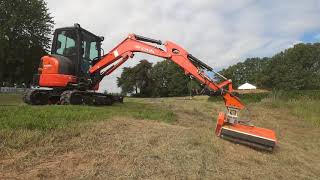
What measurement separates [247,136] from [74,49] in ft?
27.0

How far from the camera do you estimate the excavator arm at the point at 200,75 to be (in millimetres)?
11289

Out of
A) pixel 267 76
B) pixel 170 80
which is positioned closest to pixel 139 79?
pixel 170 80

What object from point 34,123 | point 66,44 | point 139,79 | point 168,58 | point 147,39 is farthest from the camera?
point 139,79

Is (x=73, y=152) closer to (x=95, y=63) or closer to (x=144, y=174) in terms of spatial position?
(x=144, y=174)

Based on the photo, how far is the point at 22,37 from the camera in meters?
54.9

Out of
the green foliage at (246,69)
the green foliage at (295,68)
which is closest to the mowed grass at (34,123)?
the green foliage at (295,68)

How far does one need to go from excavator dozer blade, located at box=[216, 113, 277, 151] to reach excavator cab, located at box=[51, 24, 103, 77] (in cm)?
689

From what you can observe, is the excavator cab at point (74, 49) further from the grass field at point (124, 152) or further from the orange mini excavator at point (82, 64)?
the grass field at point (124, 152)

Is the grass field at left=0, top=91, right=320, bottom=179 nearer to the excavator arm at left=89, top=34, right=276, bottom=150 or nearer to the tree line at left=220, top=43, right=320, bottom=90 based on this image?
the excavator arm at left=89, top=34, right=276, bottom=150

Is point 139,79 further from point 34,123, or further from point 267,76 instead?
point 34,123

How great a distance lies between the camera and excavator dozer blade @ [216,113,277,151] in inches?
437

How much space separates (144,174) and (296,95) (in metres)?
24.0

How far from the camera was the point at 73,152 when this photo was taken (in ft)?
26.2

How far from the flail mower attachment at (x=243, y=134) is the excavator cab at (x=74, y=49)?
6.82 metres
